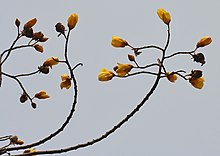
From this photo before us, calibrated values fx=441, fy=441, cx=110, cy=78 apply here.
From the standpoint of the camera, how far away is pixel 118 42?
3588mm

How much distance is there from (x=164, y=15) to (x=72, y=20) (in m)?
0.73

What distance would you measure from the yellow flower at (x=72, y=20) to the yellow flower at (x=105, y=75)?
1.43 ft

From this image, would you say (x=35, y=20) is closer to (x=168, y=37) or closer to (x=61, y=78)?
(x=61, y=78)

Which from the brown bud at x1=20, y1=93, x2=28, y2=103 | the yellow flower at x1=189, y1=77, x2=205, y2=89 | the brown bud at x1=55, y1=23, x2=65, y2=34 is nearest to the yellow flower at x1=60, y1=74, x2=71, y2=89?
the brown bud at x1=55, y1=23, x2=65, y2=34

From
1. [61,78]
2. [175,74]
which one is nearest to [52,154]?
[61,78]

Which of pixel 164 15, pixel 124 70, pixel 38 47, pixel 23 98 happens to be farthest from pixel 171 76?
pixel 23 98

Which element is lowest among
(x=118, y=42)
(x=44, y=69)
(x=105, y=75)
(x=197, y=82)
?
(x=197, y=82)

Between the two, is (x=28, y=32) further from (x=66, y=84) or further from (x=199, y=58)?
(x=199, y=58)

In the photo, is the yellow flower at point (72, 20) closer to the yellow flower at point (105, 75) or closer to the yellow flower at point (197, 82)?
the yellow flower at point (105, 75)

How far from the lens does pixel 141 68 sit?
3.32 m

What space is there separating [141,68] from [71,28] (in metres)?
0.66

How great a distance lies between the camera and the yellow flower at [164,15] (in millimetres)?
3456

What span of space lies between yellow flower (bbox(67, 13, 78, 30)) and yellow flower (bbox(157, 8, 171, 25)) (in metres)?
0.66

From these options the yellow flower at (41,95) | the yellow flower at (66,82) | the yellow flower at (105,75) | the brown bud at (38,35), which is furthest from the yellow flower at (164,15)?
the yellow flower at (41,95)
